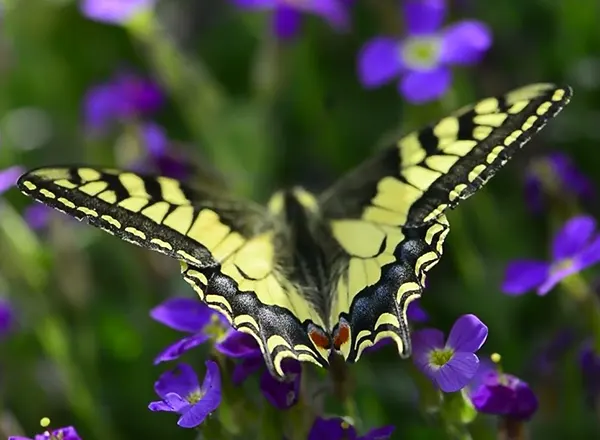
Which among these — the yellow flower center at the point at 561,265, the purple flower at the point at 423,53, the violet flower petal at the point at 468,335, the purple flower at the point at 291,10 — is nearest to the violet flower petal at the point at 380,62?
the purple flower at the point at 423,53

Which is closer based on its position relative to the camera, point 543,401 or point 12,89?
point 543,401

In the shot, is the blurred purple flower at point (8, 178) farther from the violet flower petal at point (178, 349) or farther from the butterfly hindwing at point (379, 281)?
the butterfly hindwing at point (379, 281)

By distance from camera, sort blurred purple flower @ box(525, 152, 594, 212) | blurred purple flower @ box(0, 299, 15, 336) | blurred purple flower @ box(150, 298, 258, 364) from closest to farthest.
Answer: blurred purple flower @ box(150, 298, 258, 364) → blurred purple flower @ box(525, 152, 594, 212) → blurred purple flower @ box(0, 299, 15, 336)

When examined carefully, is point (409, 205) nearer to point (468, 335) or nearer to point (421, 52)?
point (468, 335)

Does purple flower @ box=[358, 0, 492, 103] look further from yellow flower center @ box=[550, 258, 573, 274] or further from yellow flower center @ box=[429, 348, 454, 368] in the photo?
yellow flower center @ box=[429, 348, 454, 368]

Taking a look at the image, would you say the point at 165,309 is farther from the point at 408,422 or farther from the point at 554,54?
the point at 554,54

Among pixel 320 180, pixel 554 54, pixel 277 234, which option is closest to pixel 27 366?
pixel 320 180

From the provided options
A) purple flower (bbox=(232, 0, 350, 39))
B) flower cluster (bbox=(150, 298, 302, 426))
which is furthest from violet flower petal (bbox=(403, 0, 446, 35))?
flower cluster (bbox=(150, 298, 302, 426))

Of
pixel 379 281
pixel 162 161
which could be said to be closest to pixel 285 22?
pixel 162 161
